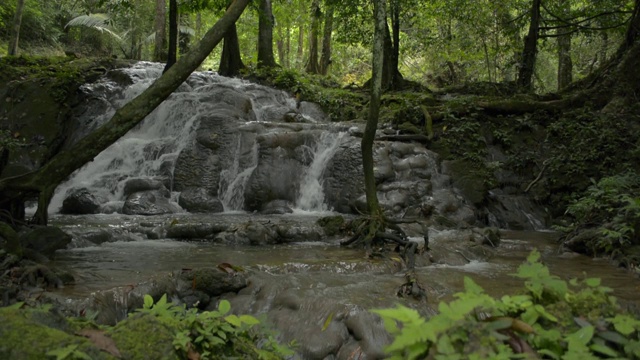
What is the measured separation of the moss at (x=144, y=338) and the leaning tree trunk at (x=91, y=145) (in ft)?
13.7

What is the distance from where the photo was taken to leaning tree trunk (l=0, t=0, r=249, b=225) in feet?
19.2

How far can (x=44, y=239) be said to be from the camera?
6316 mm

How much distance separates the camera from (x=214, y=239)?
8062mm

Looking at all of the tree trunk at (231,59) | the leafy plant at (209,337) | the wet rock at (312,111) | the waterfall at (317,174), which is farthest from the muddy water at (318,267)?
the tree trunk at (231,59)

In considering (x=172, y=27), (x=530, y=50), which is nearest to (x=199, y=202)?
(x=172, y=27)

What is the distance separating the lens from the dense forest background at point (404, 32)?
47.3 ft

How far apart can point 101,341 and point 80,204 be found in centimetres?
937

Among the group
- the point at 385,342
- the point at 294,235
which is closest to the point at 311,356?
the point at 385,342

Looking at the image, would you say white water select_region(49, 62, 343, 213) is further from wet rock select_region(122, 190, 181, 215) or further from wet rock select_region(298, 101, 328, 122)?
wet rock select_region(298, 101, 328, 122)

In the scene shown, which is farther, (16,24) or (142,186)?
(16,24)

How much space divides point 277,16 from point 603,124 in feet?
50.2

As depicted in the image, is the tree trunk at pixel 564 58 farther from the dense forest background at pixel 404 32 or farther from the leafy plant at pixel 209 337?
the leafy plant at pixel 209 337

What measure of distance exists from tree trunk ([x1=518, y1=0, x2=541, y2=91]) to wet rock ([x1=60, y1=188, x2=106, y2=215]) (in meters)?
12.6

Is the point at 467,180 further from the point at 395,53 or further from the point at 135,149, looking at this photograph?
the point at 135,149
